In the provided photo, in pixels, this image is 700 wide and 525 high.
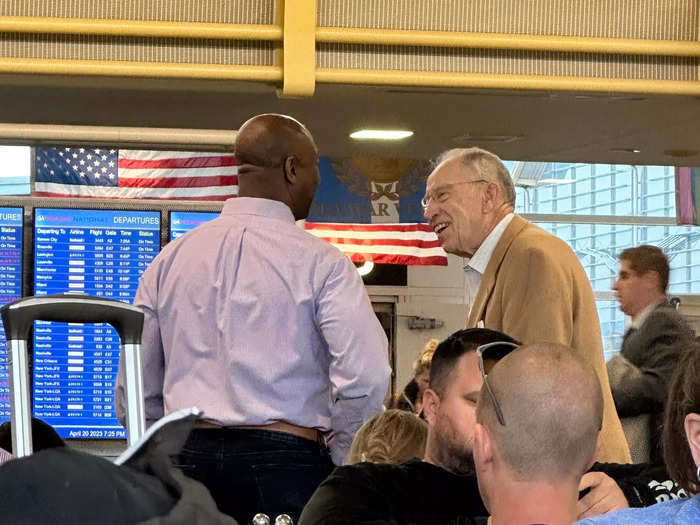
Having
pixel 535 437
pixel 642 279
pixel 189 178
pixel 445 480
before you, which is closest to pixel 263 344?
pixel 445 480

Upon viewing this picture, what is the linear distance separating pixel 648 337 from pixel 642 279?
0.43m

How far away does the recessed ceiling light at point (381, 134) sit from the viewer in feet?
9.93

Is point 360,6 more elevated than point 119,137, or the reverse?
point 360,6

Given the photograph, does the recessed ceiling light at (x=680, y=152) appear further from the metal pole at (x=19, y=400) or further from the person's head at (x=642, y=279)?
A: the person's head at (x=642, y=279)

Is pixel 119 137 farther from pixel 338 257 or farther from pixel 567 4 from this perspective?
pixel 567 4

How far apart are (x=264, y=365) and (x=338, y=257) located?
304mm

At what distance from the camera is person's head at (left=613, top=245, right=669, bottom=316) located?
5570mm

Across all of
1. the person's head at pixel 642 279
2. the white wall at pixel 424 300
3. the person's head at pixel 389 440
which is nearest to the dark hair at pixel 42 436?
the person's head at pixel 389 440

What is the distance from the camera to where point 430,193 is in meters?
3.44

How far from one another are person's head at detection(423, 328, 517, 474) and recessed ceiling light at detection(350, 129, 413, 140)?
0.62 meters

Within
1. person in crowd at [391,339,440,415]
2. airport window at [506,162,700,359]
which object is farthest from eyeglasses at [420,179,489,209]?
airport window at [506,162,700,359]

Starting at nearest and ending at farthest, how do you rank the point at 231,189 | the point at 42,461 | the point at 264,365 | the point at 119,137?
the point at 42,461 < the point at 264,365 < the point at 119,137 < the point at 231,189

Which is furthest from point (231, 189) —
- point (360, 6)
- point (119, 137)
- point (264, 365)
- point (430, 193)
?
point (360, 6)

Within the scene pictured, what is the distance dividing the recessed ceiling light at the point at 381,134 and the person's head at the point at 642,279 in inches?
108
